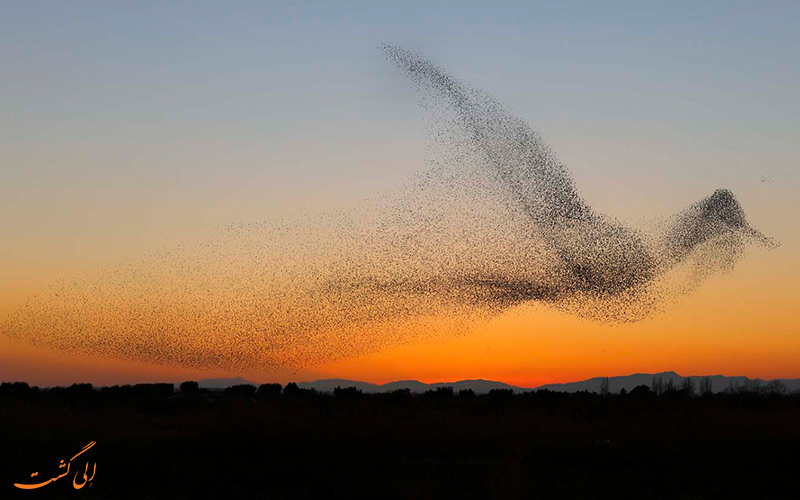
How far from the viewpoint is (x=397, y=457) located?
26656mm

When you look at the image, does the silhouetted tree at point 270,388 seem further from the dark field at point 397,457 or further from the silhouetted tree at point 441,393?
the dark field at point 397,457

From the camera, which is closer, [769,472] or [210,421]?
[769,472]

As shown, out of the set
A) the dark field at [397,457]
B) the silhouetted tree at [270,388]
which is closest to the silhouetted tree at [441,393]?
the silhouetted tree at [270,388]

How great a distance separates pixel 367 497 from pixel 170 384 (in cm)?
7654

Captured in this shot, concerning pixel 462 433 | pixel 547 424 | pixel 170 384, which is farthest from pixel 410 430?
pixel 170 384

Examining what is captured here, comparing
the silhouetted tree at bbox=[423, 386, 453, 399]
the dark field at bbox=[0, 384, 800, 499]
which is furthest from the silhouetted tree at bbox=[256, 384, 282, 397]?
the dark field at bbox=[0, 384, 800, 499]

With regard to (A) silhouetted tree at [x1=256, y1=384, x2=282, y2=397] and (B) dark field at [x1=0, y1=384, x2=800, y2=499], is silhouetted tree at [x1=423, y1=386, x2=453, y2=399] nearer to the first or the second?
(A) silhouetted tree at [x1=256, y1=384, x2=282, y2=397]

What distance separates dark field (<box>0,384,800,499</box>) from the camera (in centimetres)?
2181

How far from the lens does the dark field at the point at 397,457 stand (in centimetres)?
2181

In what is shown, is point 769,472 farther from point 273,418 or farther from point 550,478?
point 273,418

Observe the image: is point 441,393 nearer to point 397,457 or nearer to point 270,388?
point 270,388

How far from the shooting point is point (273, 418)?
105ft

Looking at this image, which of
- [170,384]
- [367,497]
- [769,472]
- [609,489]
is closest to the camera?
[367,497]

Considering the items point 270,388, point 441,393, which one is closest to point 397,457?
point 441,393
